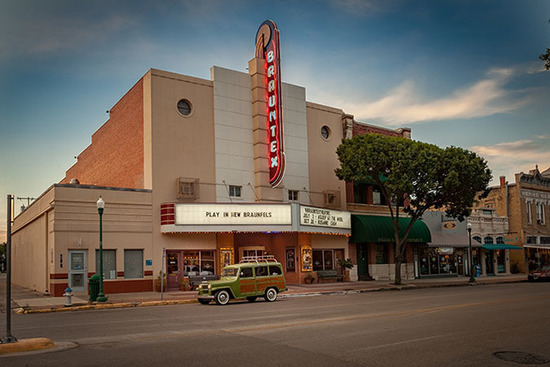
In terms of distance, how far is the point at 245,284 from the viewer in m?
23.9

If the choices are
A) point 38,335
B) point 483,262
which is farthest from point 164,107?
point 483,262

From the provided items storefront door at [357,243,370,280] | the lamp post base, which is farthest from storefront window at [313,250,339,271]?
the lamp post base

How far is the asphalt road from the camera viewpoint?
10.6 m

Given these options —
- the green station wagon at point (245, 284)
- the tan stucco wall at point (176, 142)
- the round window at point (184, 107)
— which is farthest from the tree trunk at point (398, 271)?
the round window at point (184, 107)

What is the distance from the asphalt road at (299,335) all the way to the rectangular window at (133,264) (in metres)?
9.65

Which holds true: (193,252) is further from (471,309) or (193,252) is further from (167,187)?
(471,309)

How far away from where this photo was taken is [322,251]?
3916 centimetres

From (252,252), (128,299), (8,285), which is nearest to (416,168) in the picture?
(252,252)

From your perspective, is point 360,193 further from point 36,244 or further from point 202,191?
point 36,244

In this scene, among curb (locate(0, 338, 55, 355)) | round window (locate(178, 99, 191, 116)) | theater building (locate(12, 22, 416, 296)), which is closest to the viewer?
curb (locate(0, 338, 55, 355))

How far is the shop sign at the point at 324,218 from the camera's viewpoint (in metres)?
35.0

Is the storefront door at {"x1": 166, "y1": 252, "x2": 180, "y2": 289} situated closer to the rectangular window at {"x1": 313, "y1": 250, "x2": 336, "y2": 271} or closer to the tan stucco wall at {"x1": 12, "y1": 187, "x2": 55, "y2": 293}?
the tan stucco wall at {"x1": 12, "y1": 187, "x2": 55, "y2": 293}

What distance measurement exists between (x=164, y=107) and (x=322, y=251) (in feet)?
51.0

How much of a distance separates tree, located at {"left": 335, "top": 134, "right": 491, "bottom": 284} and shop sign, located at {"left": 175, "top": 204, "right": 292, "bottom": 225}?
5403 millimetres
